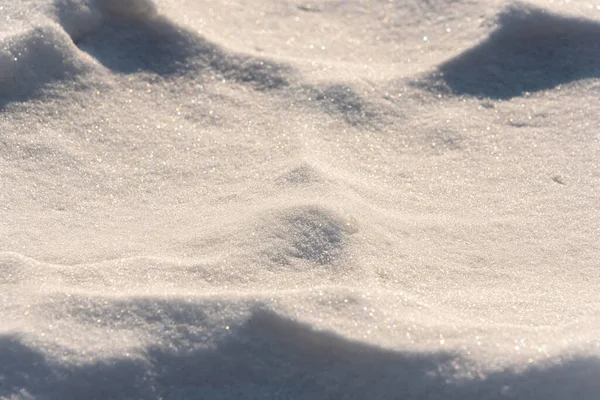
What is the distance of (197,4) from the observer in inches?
76.8

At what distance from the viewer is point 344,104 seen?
1658mm

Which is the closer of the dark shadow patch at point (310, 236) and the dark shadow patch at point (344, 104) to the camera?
the dark shadow patch at point (310, 236)

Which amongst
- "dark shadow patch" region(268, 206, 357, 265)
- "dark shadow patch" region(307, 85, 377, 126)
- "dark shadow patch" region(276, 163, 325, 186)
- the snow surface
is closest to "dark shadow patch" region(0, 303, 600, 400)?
the snow surface

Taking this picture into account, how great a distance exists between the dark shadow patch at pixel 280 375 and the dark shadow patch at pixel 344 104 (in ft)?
2.43

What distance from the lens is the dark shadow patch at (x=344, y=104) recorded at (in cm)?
164

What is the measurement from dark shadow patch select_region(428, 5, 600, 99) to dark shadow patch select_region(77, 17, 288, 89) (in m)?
0.51

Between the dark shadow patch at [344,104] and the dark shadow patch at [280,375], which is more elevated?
the dark shadow patch at [344,104]

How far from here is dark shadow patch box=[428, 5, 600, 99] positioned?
174 cm

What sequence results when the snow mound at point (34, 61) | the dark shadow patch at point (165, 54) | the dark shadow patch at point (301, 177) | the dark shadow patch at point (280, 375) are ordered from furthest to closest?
the dark shadow patch at point (165, 54), the snow mound at point (34, 61), the dark shadow patch at point (301, 177), the dark shadow patch at point (280, 375)

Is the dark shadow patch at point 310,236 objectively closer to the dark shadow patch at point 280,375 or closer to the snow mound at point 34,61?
the dark shadow patch at point 280,375

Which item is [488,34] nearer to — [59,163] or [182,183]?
[182,183]

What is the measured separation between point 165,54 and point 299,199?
72cm

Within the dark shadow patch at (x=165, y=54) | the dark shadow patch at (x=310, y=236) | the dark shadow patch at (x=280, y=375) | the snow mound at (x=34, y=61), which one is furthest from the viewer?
the dark shadow patch at (x=165, y=54)

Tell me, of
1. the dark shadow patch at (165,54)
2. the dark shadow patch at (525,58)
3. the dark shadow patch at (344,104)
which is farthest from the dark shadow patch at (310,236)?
the dark shadow patch at (525,58)
